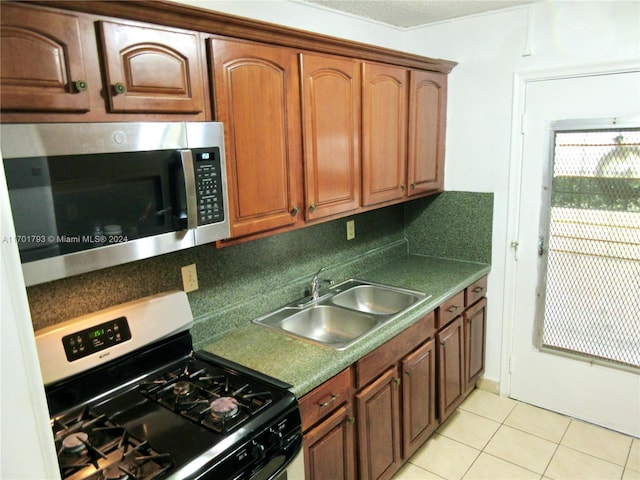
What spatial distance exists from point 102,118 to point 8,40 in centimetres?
27

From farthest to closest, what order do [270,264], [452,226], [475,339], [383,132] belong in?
[452,226] → [475,339] → [383,132] → [270,264]

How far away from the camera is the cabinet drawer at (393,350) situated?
1.95m

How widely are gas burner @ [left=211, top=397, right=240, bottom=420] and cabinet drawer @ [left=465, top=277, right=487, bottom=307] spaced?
171 centimetres

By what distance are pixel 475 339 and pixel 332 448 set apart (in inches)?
58.1

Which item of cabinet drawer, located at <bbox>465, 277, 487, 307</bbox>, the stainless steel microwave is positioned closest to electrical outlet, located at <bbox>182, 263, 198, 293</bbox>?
the stainless steel microwave

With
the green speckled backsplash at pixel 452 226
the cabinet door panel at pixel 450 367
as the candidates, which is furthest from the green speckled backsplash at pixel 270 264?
the cabinet door panel at pixel 450 367

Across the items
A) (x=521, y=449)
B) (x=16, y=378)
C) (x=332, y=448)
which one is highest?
(x=16, y=378)

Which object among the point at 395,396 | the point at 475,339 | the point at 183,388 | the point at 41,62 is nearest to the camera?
the point at 41,62

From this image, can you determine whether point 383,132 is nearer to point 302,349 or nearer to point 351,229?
point 351,229

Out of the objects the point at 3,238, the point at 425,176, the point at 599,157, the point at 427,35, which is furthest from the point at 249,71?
the point at 599,157

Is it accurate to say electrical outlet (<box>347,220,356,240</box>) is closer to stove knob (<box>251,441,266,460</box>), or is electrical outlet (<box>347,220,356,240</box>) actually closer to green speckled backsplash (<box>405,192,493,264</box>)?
green speckled backsplash (<box>405,192,493,264</box>)

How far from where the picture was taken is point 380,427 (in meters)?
2.10

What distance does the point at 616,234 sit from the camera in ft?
8.30

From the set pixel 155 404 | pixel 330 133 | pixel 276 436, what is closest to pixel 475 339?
pixel 330 133
